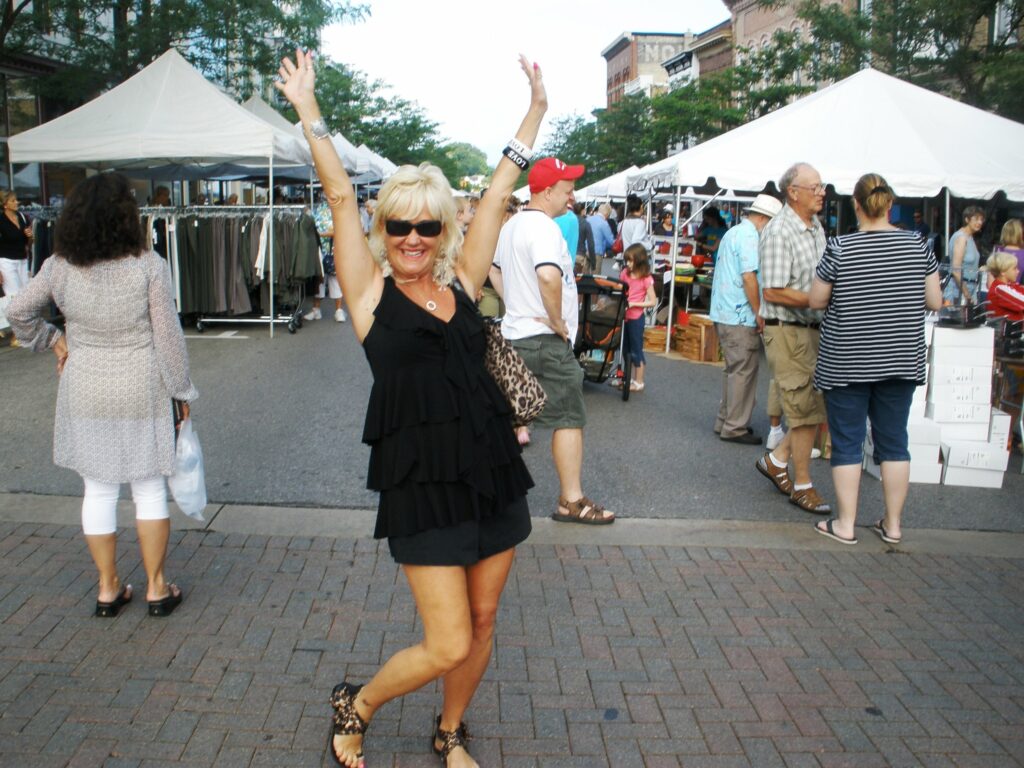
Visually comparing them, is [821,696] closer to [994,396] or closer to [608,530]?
[608,530]

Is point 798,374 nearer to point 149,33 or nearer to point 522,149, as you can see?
point 522,149

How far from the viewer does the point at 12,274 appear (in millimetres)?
11797

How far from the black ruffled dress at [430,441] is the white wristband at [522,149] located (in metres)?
0.78

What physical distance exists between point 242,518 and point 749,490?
3.12 metres

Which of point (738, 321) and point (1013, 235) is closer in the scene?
point (738, 321)

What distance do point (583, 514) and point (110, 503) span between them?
8.16ft

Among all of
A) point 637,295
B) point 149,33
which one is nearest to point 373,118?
point 149,33

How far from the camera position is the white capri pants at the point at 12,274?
1173 centimetres

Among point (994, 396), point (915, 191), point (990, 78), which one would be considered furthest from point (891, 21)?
point (994, 396)

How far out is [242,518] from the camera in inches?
222

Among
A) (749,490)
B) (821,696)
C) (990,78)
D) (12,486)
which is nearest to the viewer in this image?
(821,696)

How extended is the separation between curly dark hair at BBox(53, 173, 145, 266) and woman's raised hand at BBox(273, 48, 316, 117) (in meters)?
1.18

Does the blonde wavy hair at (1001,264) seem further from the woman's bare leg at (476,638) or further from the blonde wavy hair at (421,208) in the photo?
the woman's bare leg at (476,638)

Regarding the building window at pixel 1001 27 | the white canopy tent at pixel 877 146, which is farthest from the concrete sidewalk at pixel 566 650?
the building window at pixel 1001 27
